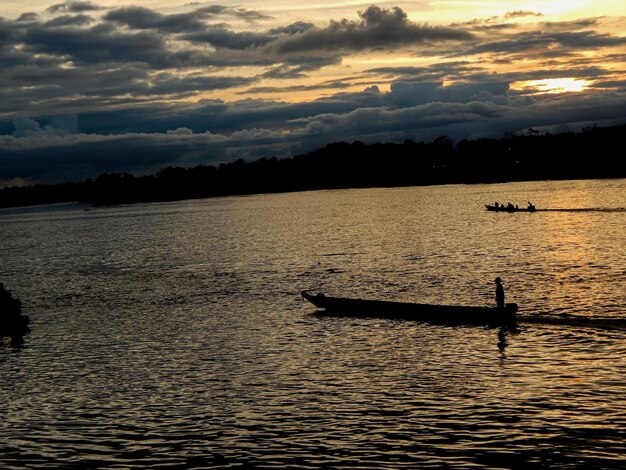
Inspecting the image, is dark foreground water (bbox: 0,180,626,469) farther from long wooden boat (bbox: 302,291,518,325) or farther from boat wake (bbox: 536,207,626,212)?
boat wake (bbox: 536,207,626,212)

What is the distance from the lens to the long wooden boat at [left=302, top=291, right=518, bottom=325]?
52.3 m

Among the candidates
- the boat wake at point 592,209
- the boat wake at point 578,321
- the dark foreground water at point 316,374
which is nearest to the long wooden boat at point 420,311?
the dark foreground water at point 316,374

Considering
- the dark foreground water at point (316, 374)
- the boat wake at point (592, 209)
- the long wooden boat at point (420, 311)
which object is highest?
the boat wake at point (592, 209)

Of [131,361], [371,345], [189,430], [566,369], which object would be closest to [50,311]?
[131,361]

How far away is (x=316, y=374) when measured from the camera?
41.2 meters

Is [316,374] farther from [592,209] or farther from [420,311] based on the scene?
[592,209]

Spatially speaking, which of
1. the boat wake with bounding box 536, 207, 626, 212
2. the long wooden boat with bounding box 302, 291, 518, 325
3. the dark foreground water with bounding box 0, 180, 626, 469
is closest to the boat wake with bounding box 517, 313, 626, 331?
the dark foreground water with bounding box 0, 180, 626, 469

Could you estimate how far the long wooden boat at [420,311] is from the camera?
5231 centimetres

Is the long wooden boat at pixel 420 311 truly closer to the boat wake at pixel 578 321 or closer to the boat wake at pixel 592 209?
the boat wake at pixel 578 321

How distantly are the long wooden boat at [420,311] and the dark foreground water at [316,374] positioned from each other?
1.48m

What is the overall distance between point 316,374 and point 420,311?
1664 centimetres

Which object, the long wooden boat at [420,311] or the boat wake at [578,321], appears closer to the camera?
the boat wake at [578,321]

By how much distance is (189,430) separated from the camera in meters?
32.7

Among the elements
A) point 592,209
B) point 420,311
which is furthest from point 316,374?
point 592,209
